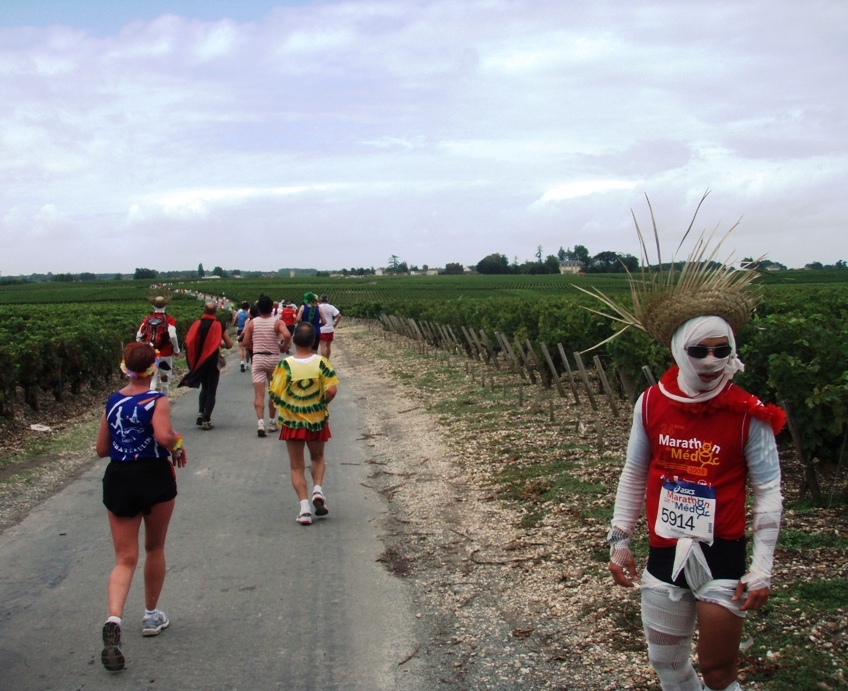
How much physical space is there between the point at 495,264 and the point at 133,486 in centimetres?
13460

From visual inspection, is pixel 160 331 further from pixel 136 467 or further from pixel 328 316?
pixel 328 316

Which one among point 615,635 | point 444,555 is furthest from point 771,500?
point 444,555

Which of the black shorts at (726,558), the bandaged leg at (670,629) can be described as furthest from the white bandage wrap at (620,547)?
the black shorts at (726,558)

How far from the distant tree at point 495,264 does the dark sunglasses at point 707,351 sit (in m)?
135

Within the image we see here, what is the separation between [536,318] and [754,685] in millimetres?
16225

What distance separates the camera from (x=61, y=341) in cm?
1579

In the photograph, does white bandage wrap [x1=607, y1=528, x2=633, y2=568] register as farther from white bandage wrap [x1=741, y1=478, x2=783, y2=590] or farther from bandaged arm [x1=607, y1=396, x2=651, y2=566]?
white bandage wrap [x1=741, y1=478, x2=783, y2=590]

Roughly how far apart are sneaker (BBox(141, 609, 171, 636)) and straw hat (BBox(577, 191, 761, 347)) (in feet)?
11.0

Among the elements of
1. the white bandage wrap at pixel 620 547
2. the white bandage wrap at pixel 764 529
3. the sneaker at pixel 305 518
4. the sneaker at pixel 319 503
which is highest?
the white bandage wrap at pixel 764 529

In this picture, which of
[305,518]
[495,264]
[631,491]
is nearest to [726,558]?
[631,491]

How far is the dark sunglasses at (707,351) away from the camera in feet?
11.3

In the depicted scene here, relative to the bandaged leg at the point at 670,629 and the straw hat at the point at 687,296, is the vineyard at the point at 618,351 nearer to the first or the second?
the straw hat at the point at 687,296

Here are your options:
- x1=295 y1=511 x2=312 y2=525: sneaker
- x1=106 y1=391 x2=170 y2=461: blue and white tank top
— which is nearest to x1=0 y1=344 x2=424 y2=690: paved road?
x1=295 y1=511 x2=312 y2=525: sneaker

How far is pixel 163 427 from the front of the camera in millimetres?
5125
